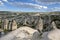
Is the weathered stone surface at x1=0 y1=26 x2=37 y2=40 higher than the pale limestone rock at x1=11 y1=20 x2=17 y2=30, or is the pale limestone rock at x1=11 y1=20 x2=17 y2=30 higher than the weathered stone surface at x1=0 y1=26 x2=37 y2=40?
the pale limestone rock at x1=11 y1=20 x2=17 y2=30

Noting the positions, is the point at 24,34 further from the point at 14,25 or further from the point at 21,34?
the point at 14,25

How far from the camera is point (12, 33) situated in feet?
3.85

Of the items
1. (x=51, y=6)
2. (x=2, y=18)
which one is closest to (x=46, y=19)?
(x=51, y=6)

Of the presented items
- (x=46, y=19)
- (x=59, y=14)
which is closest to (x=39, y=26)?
(x=46, y=19)

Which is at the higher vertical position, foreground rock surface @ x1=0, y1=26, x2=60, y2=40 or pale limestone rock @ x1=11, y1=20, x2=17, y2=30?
pale limestone rock @ x1=11, y1=20, x2=17, y2=30

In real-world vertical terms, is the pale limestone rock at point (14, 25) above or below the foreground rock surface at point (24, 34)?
above

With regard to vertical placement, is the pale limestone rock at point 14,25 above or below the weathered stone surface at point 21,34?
above

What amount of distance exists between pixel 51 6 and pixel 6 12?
43 cm

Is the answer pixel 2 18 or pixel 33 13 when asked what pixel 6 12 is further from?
pixel 33 13

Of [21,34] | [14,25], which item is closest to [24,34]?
[21,34]

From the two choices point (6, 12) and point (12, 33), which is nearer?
point (6, 12)

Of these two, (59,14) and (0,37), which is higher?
(59,14)

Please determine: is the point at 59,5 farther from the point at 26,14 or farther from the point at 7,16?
the point at 7,16

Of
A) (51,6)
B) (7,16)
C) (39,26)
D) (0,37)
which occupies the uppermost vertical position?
(51,6)
